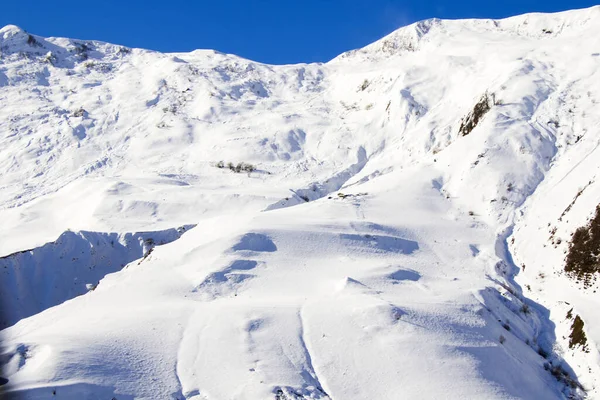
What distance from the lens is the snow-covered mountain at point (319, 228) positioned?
15008 mm

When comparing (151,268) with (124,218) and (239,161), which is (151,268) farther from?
(239,161)

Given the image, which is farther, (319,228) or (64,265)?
(64,265)

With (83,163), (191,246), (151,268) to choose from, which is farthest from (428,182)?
(83,163)

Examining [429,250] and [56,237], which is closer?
[429,250]

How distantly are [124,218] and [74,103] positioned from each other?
31381 millimetres

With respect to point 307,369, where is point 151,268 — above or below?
above

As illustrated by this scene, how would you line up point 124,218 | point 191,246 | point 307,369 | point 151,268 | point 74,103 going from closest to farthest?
point 307,369 → point 151,268 → point 191,246 → point 124,218 → point 74,103

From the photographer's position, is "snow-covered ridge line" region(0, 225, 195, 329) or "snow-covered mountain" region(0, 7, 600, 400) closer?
"snow-covered mountain" region(0, 7, 600, 400)

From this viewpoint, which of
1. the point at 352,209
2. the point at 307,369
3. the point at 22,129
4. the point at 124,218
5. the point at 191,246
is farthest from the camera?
the point at 22,129

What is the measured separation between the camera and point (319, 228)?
24625mm

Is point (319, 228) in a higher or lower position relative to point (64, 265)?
higher

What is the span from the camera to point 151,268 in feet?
72.2

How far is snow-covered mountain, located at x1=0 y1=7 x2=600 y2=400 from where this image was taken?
1501 centimetres

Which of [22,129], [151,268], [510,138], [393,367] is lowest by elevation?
[393,367]
